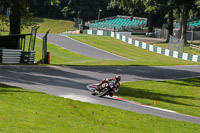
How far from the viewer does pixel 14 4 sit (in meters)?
29.5

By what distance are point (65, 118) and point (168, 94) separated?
451 inches

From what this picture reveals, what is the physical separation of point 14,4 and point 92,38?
30.9 meters

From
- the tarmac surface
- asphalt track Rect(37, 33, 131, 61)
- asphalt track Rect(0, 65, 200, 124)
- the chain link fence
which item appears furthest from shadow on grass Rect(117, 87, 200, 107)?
the chain link fence

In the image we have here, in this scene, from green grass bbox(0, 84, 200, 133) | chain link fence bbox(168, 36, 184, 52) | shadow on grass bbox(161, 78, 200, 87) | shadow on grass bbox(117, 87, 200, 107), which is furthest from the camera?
chain link fence bbox(168, 36, 184, 52)

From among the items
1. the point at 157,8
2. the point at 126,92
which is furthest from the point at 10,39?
the point at 157,8

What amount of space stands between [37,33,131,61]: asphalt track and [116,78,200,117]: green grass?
20273 millimetres

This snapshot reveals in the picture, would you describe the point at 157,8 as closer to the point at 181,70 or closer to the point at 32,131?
the point at 181,70

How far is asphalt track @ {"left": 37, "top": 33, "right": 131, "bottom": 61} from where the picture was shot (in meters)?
45.2

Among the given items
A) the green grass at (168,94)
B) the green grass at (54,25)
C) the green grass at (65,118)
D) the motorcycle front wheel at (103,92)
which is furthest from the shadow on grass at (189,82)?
the green grass at (54,25)

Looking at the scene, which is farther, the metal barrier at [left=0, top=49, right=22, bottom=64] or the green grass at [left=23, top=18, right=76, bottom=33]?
the green grass at [left=23, top=18, right=76, bottom=33]

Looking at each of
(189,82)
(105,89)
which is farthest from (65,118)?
(189,82)

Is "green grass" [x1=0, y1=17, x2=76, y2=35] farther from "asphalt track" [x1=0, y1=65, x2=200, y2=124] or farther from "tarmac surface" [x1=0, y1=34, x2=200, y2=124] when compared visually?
"asphalt track" [x1=0, y1=65, x2=200, y2=124]

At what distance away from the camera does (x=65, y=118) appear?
10914mm

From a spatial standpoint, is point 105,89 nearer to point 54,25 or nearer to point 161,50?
point 161,50
